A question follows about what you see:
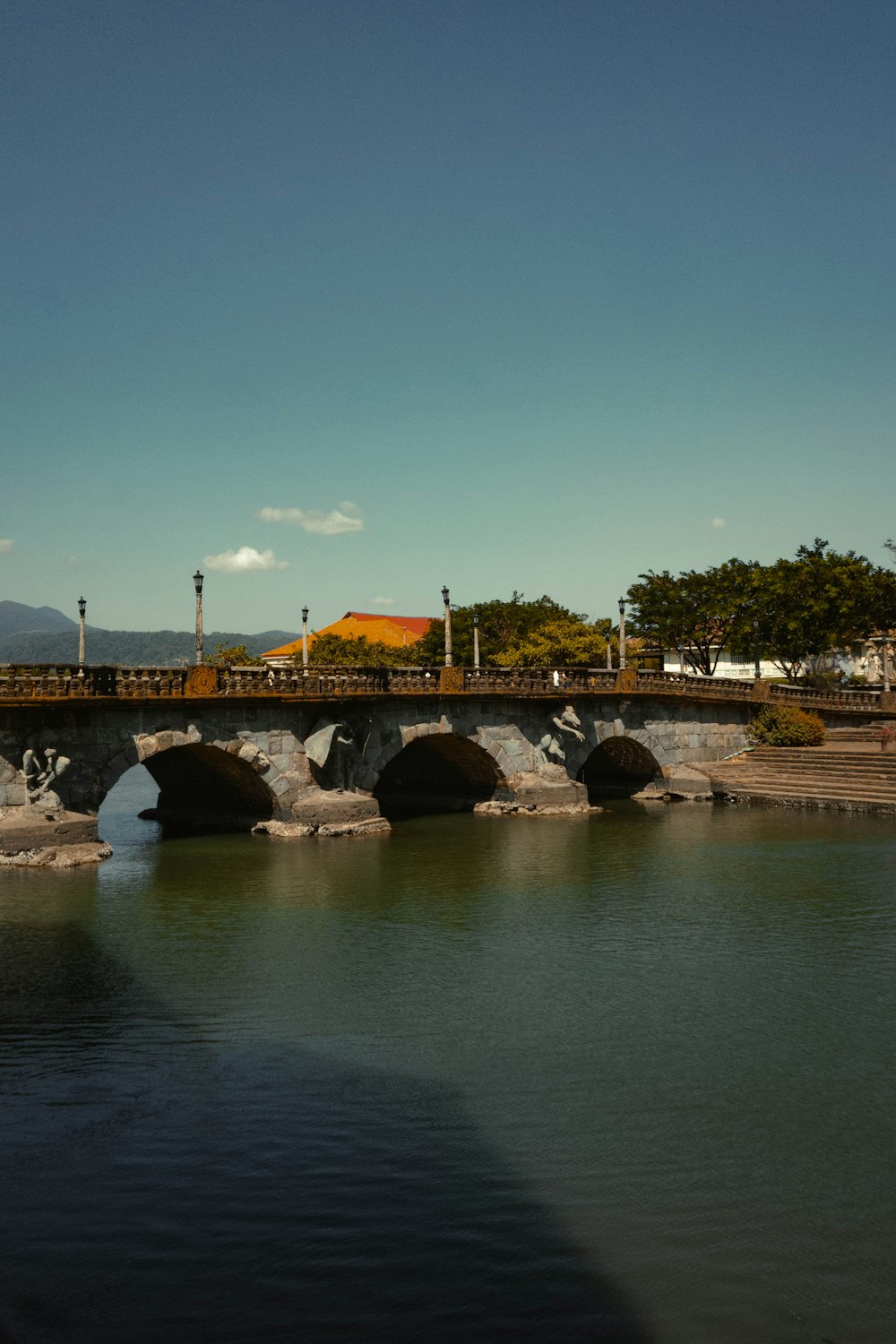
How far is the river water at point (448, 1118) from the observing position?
10.2 metres

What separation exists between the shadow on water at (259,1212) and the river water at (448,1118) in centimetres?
4

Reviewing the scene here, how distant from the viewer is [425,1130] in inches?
539

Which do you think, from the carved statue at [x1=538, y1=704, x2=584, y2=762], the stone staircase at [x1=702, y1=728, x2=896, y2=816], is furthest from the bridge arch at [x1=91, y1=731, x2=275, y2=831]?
the stone staircase at [x1=702, y1=728, x2=896, y2=816]

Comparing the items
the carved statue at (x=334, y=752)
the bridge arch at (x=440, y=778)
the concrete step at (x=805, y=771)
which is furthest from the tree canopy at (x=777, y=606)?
the carved statue at (x=334, y=752)

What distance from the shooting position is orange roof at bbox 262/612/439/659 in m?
112

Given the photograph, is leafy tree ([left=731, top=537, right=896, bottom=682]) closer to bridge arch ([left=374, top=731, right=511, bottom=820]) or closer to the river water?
bridge arch ([left=374, top=731, right=511, bottom=820])

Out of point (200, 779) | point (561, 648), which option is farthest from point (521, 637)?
point (200, 779)

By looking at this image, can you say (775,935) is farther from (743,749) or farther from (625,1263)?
(743,749)

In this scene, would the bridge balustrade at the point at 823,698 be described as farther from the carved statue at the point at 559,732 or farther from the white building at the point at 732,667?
the white building at the point at 732,667

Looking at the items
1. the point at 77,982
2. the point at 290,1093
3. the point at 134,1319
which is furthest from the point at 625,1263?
the point at 77,982

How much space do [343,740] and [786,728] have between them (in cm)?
2295

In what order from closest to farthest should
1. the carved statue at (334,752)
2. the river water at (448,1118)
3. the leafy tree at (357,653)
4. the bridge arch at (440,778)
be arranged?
the river water at (448,1118)
the carved statue at (334,752)
the bridge arch at (440,778)
the leafy tree at (357,653)

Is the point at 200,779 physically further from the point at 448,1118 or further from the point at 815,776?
the point at 448,1118

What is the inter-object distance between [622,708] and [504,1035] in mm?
30766
